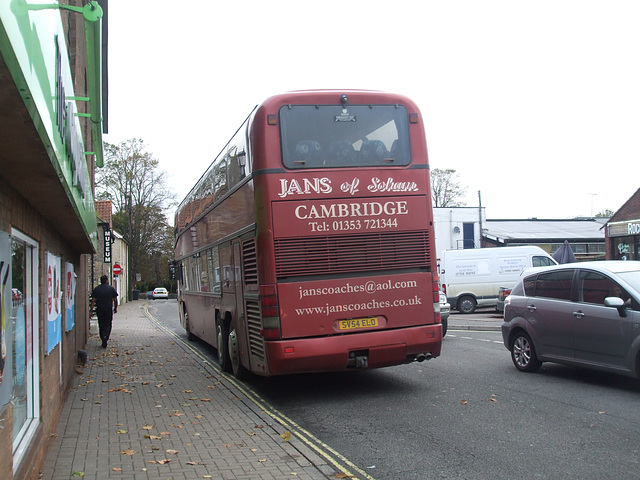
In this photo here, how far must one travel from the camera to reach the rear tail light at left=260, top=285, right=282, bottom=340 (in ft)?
26.2

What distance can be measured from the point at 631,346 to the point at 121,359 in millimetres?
10231

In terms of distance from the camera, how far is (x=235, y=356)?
10586mm

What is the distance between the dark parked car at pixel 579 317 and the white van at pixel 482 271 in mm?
16088

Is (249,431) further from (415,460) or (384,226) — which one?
(384,226)

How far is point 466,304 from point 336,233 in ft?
63.1

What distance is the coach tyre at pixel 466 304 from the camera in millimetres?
26344

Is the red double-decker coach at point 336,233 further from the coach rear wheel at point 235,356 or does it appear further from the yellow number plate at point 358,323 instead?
the coach rear wheel at point 235,356

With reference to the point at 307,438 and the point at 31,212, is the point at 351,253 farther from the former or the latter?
the point at 31,212

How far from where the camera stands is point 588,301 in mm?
8656

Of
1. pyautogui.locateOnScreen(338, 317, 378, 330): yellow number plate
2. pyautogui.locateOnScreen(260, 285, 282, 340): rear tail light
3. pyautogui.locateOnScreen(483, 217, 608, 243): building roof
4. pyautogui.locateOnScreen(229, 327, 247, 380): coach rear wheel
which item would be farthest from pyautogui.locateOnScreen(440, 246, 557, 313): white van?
pyautogui.locateOnScreen(483, 217, 608, 243): building roof

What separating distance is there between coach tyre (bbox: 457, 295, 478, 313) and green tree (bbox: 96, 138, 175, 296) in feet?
124

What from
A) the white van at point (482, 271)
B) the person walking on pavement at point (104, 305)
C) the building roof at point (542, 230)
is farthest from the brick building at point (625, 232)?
the person walking on pavement at point (104, 305)

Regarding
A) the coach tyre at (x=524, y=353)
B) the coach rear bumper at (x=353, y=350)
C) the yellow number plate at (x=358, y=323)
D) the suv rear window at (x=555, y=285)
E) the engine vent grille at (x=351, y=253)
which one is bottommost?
the coach tyre at (x=524, y=353)

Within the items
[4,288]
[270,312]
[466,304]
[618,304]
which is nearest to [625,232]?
[466,304]
